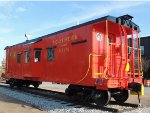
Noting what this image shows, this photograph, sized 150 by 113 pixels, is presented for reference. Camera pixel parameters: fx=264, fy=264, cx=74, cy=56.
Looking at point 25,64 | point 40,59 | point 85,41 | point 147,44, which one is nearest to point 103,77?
point 85,41

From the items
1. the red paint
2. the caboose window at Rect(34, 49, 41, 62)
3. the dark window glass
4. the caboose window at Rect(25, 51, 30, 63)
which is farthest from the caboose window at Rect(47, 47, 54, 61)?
the caboose window at Rect(25, 51, 30, 63)

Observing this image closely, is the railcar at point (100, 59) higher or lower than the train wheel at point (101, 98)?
higher

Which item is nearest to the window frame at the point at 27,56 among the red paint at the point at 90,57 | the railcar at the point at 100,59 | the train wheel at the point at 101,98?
the red paint at the point at 90,57

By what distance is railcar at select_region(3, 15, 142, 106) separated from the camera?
10.8m

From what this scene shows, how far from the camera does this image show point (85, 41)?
11.2 meters

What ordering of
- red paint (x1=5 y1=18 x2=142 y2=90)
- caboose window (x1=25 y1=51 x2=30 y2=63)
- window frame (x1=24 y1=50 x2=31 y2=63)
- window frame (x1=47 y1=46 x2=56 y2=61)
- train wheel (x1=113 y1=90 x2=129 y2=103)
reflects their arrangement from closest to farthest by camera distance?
red paint (x1=5 y1=18 x2=142 y2=90)
train wheel (x1=113 y1=90 x2=129 y2=103)
window frame (x1=47 y1=46 x2=56 y2=61)
window frame (x1=24 y1=50 x2=31 y2=63)
caboose window (x1=25 y1=51 x2=30 y2=63)

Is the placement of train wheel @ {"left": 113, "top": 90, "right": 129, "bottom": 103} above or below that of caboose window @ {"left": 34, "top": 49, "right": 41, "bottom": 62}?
below

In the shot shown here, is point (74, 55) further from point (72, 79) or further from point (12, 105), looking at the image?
point (12, 105)

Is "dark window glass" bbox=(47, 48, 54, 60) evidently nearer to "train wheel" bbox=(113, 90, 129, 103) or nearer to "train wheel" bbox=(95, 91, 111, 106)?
"train wheel" bbox=(95, 91, 111, 106)

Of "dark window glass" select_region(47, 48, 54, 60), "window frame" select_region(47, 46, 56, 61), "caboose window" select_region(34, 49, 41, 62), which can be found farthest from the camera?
"caboose window" select_region(34, 49, 41, 62)

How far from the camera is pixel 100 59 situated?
11078 millimetres

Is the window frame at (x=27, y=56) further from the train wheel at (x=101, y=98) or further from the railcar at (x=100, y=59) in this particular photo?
the train wheel at (x=101, y=98)

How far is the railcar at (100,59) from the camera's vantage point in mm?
10773

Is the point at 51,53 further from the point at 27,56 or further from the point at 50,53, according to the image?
the point at 27,56
